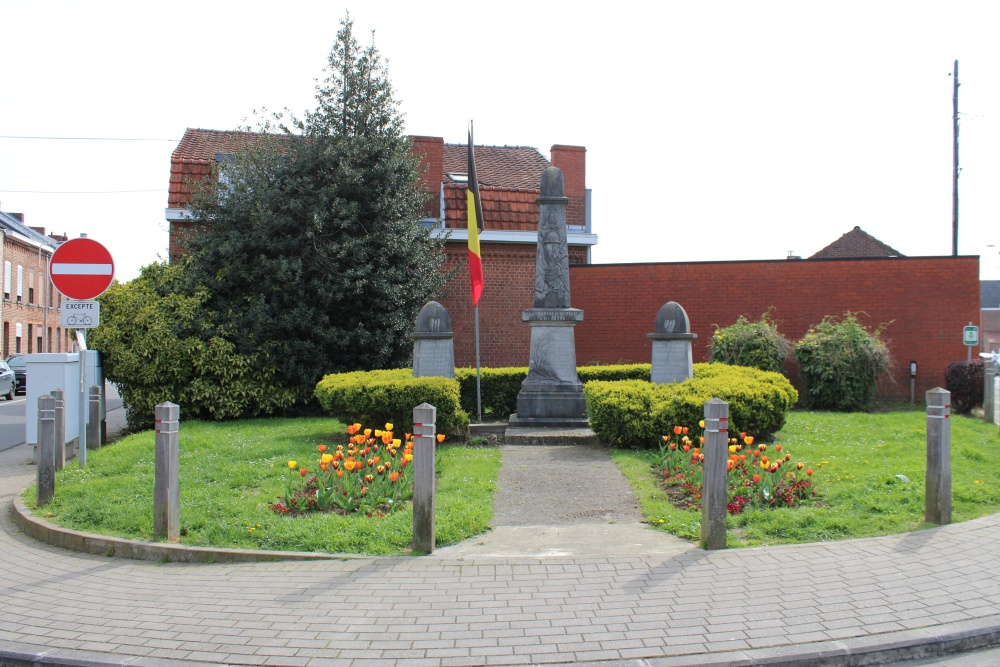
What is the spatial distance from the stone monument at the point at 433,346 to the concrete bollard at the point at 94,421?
16.2ft

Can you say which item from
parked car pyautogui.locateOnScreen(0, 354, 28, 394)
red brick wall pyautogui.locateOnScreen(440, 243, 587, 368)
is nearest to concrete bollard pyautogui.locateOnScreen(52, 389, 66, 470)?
red brick wall pyautogui.locateOnScreen(440, 243, 587, 368)

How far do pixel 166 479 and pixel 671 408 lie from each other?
607 centimetres

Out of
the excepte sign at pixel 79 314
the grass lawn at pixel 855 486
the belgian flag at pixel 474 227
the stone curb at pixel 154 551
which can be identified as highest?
the belgian flag at pixel 474 227

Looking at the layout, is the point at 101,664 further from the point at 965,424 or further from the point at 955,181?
the point at 955,181

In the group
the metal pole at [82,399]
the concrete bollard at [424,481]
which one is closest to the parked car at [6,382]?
the metal pole at [82,399]

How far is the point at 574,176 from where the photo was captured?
21734mm

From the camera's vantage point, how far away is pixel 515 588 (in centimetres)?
520

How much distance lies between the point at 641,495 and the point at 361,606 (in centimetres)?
372

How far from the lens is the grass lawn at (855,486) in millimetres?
6516

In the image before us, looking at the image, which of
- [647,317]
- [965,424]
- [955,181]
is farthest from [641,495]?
[955,181]

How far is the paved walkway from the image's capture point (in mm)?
4285

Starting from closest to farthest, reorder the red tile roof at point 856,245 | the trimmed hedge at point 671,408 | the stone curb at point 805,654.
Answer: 1. the stone curb at point 805,654
2. the trimmed hedge at point 671,408
3. the red tile roof at point 856,245

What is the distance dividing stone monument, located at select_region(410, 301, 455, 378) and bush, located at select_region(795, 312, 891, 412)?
300 inches

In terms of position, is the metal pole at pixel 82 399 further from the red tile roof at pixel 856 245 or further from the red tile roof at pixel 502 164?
the red tile roof at pixel 856 245
